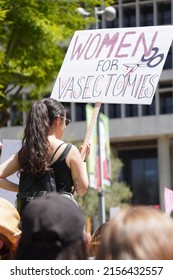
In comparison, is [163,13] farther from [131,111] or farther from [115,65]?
[115,65]

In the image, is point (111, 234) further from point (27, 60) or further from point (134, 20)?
point (134, 20)

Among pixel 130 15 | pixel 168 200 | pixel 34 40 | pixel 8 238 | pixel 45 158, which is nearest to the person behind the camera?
pixel 8 238

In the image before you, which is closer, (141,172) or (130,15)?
(130,15)

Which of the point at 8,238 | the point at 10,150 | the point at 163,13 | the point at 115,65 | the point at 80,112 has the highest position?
the point at 115,65

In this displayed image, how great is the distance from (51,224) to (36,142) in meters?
1.96

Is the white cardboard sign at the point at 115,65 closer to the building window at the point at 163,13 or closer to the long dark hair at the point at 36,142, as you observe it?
the long dark hair at the point at 36,142

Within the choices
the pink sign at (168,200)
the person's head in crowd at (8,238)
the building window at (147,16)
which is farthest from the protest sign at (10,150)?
the building window at (147,16)

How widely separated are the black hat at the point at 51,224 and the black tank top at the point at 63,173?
73.9 inches

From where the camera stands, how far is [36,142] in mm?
3885

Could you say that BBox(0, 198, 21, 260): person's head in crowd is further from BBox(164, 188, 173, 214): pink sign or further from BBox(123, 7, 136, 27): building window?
BBox(123, 7, 136, 27): building window

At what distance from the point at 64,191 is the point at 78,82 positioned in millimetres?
1071

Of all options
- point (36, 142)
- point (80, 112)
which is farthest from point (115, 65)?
point (80, 112)
